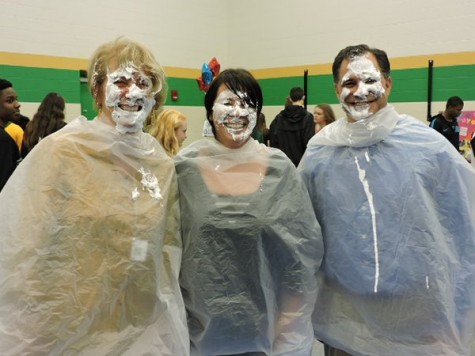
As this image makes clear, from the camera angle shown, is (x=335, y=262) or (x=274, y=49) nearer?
(x=335, y=262)

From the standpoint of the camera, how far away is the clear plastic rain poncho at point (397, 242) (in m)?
1.46

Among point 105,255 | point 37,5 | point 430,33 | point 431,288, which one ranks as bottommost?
point 431,288

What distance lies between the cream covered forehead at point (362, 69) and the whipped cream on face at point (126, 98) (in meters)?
0.68

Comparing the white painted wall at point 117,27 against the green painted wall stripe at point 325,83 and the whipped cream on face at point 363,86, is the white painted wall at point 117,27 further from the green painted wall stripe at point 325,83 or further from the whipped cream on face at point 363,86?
the whipped cream on face at point 363,86

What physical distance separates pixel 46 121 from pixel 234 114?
2261 millimetres

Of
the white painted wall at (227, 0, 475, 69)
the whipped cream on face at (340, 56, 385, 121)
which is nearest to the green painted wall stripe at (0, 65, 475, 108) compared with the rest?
the white painted wall at (227, 0, 475, 69)

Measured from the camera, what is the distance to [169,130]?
10.1 feet

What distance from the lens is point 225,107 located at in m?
1.49

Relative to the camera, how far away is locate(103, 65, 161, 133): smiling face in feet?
4.41

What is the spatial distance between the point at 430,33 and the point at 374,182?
4579 mm

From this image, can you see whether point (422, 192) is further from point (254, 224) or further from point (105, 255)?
point (105, 255)

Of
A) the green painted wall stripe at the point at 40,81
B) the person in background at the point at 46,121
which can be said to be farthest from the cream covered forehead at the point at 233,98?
the green painted wall stripe at the point at 40,81

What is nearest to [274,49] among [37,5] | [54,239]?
[37,5]

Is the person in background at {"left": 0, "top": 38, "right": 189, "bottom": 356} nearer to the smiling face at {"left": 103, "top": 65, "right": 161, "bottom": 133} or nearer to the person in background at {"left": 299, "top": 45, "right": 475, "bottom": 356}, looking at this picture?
the smiling face at {"left": 103, "top": 65, "right": 161, "bottom": 133}
